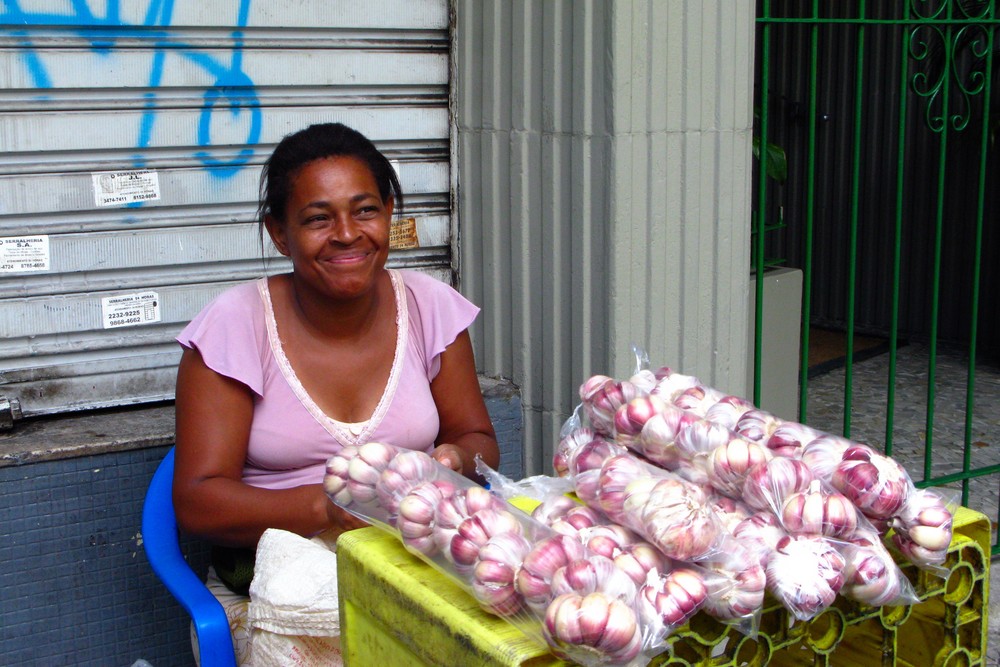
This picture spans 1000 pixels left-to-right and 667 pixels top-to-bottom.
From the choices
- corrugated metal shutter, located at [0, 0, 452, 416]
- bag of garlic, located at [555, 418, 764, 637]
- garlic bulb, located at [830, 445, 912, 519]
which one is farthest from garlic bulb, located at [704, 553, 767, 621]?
corrugated metal shutter, located at [0, 0, 452, 416]

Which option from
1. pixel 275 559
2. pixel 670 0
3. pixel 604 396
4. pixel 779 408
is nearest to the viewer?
pixel 604 396

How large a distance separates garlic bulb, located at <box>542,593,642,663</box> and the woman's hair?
1.36 meters

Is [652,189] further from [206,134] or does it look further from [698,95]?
[206,134]

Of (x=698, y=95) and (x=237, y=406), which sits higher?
(x=698, y=95)

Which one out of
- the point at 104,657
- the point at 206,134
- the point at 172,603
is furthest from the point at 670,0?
the point at 104,657

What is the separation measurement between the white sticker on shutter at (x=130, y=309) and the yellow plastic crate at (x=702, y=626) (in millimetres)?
1584

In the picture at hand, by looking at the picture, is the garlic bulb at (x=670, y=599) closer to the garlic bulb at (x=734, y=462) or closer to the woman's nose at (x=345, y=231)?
the garlic bulb at (x=734, y=462)

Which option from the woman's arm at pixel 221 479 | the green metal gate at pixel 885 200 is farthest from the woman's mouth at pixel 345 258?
the green metal gate at pixel 885 200

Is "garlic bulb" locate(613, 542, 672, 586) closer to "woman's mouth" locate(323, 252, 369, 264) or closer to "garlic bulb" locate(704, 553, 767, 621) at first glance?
"garlic bulb" locate(704, 553, 767, 621)

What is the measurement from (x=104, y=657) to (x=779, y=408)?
111 inches

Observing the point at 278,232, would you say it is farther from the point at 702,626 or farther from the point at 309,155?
the point at 702,626

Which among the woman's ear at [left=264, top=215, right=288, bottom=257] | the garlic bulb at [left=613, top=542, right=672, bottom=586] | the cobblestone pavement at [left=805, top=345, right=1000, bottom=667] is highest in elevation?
the woman's ear at [left=264, top=215, right=288, bottom=257]

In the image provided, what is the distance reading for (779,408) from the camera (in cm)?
463

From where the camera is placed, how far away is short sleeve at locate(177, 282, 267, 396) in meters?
2.37
